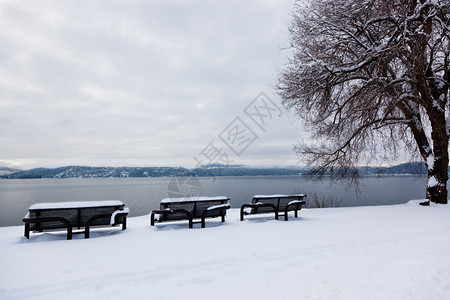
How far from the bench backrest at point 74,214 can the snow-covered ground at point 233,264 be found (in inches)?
11.4

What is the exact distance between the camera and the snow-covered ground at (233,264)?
9.76 ft

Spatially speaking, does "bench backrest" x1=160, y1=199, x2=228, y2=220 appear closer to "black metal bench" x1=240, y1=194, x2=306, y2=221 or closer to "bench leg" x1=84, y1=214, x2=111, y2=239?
"black metal bench" x1=240, y1=194, x2=306, y2=221

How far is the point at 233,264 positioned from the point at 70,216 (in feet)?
12.4

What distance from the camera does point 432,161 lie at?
10234 mm

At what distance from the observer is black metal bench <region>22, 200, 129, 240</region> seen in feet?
17.3

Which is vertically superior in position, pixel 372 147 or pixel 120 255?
pixel 372 147

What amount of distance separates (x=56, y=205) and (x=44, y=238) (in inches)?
26.7

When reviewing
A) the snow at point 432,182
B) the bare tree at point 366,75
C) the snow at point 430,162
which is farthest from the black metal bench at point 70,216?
the snow at point 430,162

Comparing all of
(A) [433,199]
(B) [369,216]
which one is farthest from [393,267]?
(A) [433,199]

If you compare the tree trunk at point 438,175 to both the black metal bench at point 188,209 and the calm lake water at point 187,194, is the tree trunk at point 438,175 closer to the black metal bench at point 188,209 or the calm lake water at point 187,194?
the calm lake water at point 187,194

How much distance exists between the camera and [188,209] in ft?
22.1

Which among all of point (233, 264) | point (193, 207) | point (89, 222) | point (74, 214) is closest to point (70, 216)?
point (74, 214)

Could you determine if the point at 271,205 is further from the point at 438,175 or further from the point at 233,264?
the point at 438,175

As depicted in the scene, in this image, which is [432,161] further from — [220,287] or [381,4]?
[220,287]
